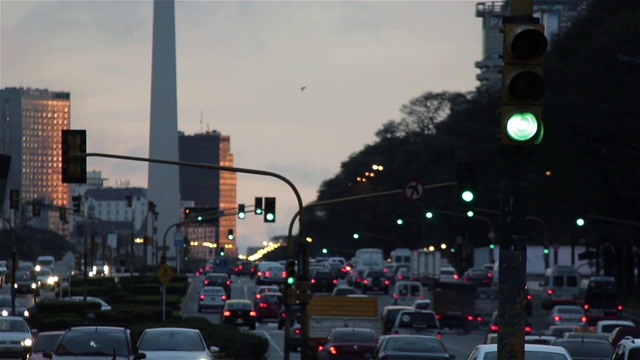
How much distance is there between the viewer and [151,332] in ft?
91.5

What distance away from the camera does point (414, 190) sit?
4147cm

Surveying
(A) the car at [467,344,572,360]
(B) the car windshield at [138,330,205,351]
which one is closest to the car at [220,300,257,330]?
(B) the car windshield at [138,330,205,351]

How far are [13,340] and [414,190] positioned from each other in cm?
1235

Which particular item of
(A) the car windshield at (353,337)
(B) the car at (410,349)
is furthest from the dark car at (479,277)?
(B) the car at (410,349)

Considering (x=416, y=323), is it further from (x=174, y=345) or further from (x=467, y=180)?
(x=174, y=345)

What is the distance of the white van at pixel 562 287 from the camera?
76875 mm

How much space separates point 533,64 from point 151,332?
57.8 ft

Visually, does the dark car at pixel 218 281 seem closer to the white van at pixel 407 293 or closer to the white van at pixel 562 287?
the white van at pixel 407 293

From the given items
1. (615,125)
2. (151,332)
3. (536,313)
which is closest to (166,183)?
(536,313)

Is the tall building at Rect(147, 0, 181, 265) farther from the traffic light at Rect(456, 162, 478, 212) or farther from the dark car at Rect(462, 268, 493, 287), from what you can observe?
the traffic light at Rect(456, 162, 478, 212)

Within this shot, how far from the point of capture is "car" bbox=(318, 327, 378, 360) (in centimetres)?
3559

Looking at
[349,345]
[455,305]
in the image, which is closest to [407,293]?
[455,305]

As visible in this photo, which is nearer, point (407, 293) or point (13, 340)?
point (13, 340)

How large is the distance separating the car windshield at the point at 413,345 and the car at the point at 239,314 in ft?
101
